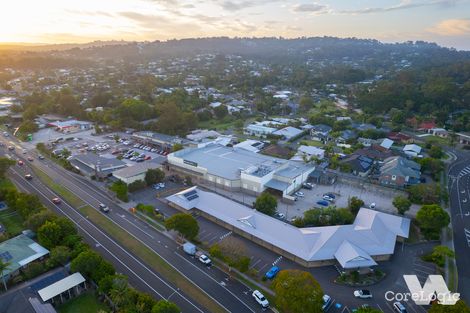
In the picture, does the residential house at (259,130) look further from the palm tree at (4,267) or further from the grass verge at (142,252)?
the palm tree at (4,267)

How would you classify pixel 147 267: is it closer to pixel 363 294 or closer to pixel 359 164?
pixel 363 294

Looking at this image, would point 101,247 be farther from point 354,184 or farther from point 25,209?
point 354,184

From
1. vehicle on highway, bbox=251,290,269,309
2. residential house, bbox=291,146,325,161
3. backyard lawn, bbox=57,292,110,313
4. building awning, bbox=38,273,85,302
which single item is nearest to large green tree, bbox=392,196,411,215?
residential house, bbox=291,146,325,161

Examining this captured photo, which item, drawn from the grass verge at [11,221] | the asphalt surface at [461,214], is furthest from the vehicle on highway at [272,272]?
the grass verge at [11,221]

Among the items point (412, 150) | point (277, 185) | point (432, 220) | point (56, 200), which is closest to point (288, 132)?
point (412, 150)

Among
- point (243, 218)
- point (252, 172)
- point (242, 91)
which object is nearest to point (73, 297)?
point (243, 218)
